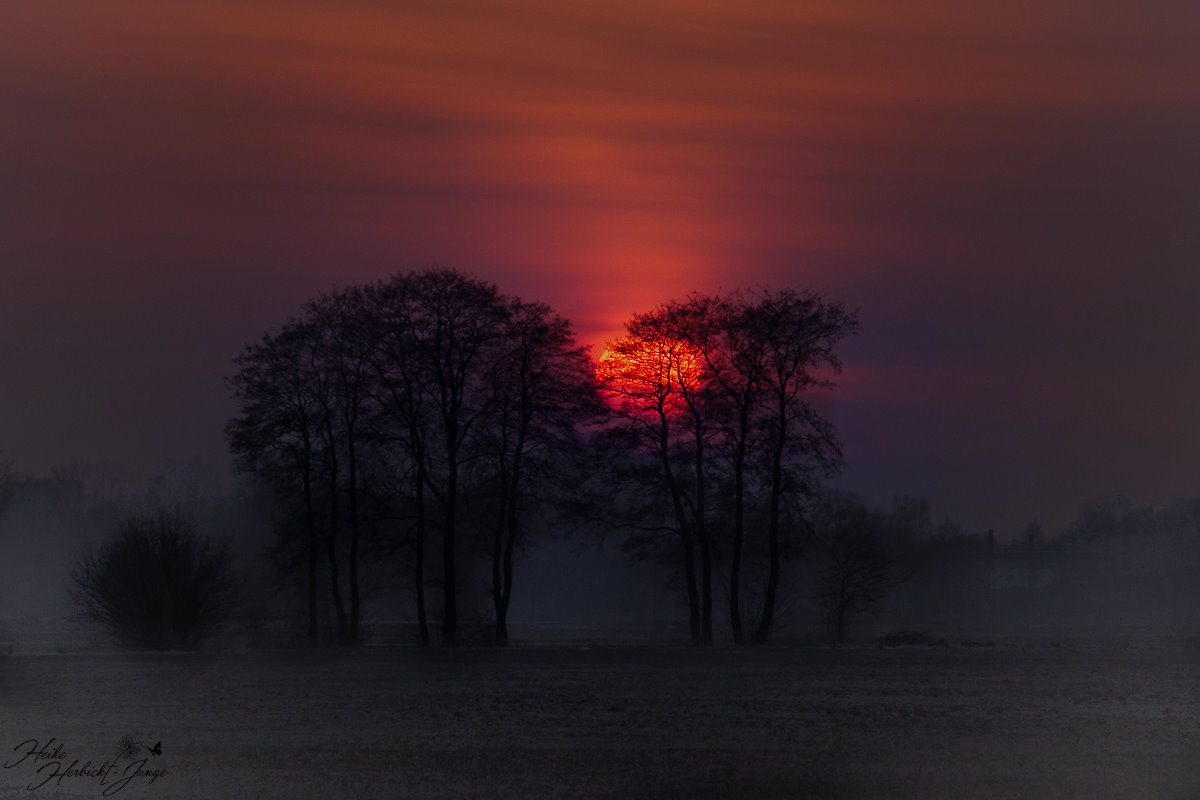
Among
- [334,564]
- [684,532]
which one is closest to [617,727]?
[684,532]

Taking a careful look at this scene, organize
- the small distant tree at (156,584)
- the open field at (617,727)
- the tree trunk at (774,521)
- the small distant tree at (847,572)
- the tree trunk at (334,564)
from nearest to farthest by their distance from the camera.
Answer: the open field at (617,727) → the small distant tree at (156,584) → the tree trunk at (774,521) → the tree trunk at (334,564) → the small distant tree at (847,572)

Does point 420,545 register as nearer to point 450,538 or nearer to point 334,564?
point 450,538

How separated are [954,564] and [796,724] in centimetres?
6306

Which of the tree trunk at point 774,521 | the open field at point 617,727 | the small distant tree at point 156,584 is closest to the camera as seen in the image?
the open field at point 617,727

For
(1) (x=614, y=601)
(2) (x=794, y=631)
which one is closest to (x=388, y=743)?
→ (2) (x=794, y=631)

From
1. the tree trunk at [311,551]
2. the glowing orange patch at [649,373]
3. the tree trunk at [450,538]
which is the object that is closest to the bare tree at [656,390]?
the glowing orange patch at [649,373]

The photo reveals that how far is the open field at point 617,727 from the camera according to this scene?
1731cm

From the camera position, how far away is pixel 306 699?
2505cm

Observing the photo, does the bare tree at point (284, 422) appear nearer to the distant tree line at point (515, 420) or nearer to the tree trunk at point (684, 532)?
the distant tree line at point (515, 420)

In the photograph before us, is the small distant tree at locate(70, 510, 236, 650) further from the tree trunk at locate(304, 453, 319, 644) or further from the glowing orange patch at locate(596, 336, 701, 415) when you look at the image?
the glowing orange patch at locate(596, 336, 701, 415)

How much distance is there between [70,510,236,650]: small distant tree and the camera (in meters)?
36.8

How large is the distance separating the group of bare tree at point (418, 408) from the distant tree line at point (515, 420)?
2.1 inches

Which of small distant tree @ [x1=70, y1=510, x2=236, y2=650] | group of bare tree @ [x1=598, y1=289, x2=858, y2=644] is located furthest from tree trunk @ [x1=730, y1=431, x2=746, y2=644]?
small distant tree @ [x1=70, y1=510, x2=236, y2=650]

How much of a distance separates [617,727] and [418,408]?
878 inches
